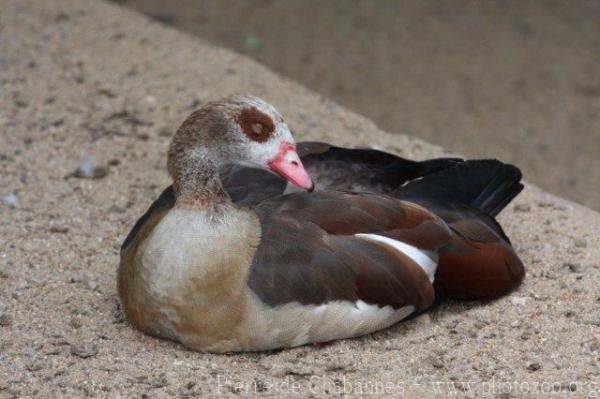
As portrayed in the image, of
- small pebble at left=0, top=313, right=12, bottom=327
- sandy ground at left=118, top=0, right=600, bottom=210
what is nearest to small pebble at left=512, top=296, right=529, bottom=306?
small pebble at left=0, top=313, right=12, bottom=327

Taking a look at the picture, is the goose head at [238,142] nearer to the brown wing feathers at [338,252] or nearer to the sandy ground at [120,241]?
the brown wing feathers at [338,252]

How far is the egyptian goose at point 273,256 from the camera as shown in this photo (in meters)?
4.12

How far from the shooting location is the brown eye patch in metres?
4.22

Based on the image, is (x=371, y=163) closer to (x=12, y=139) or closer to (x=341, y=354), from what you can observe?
(x=341, y=354)

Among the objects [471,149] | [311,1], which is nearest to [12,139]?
[471,149]

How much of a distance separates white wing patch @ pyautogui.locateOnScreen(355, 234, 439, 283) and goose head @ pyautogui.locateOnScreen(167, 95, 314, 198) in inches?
14.0

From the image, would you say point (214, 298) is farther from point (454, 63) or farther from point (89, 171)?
point (454, 63)

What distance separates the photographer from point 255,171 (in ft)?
15.8

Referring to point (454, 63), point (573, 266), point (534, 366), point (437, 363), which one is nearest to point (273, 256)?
point (437, 363)

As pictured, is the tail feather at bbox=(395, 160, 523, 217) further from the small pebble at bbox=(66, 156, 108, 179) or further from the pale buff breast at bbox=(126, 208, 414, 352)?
the small pebble at bbox=(66, 156, 108, 179)

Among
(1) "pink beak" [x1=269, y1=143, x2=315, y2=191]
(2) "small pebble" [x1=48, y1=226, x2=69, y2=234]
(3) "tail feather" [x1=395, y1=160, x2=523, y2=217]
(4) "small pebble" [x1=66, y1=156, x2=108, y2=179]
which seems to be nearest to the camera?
(1) "pink beak" [x1=269, y1=143, x2=315, y2=191]

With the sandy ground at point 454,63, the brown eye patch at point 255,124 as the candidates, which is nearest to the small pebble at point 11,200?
the brown eye patch at point 255,124

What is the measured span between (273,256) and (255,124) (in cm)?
52

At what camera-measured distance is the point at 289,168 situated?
424 cm
